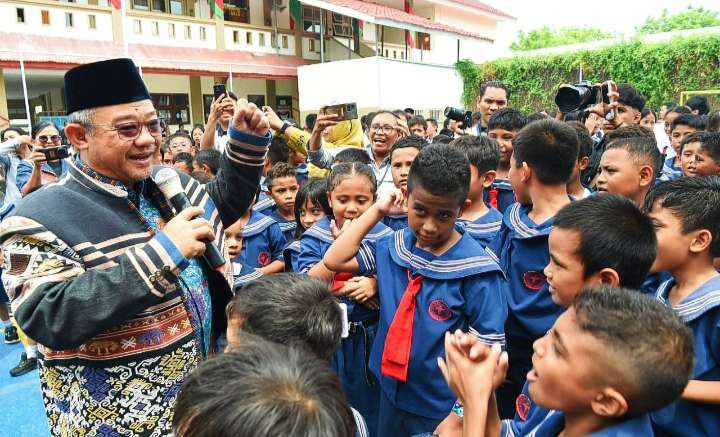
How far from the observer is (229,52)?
44.2 feet

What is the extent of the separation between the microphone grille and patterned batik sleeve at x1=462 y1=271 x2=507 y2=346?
1.04 meters

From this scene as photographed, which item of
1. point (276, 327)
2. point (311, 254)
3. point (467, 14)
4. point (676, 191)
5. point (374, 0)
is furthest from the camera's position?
point (467, 14)

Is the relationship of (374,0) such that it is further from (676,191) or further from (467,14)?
(676,191)

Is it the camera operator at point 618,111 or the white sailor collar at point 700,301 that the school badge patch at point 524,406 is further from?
the camera operator at point 618,111

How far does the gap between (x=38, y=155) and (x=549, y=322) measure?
3.72 metres

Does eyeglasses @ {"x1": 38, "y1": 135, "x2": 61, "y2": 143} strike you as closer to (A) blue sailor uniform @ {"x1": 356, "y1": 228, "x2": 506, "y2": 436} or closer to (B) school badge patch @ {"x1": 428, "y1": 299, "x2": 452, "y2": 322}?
(A) blue sailor uniform @ {"x1": 356, "y1": 228, "x2": 506, "y2": 436}

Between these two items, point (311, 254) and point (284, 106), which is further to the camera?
point (284, 106)

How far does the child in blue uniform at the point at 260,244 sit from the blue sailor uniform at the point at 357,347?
2.10 feet

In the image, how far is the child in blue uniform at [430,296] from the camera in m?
1.86

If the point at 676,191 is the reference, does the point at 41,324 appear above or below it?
below

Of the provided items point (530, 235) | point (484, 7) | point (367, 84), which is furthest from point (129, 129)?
point (484, 7)

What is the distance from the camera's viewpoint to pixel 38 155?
154 inches

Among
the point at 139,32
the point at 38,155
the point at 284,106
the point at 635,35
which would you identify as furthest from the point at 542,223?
the point at 635,35

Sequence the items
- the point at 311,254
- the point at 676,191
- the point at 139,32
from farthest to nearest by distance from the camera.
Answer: the point at 139,32, the point at 311,254, the point at 676,191
